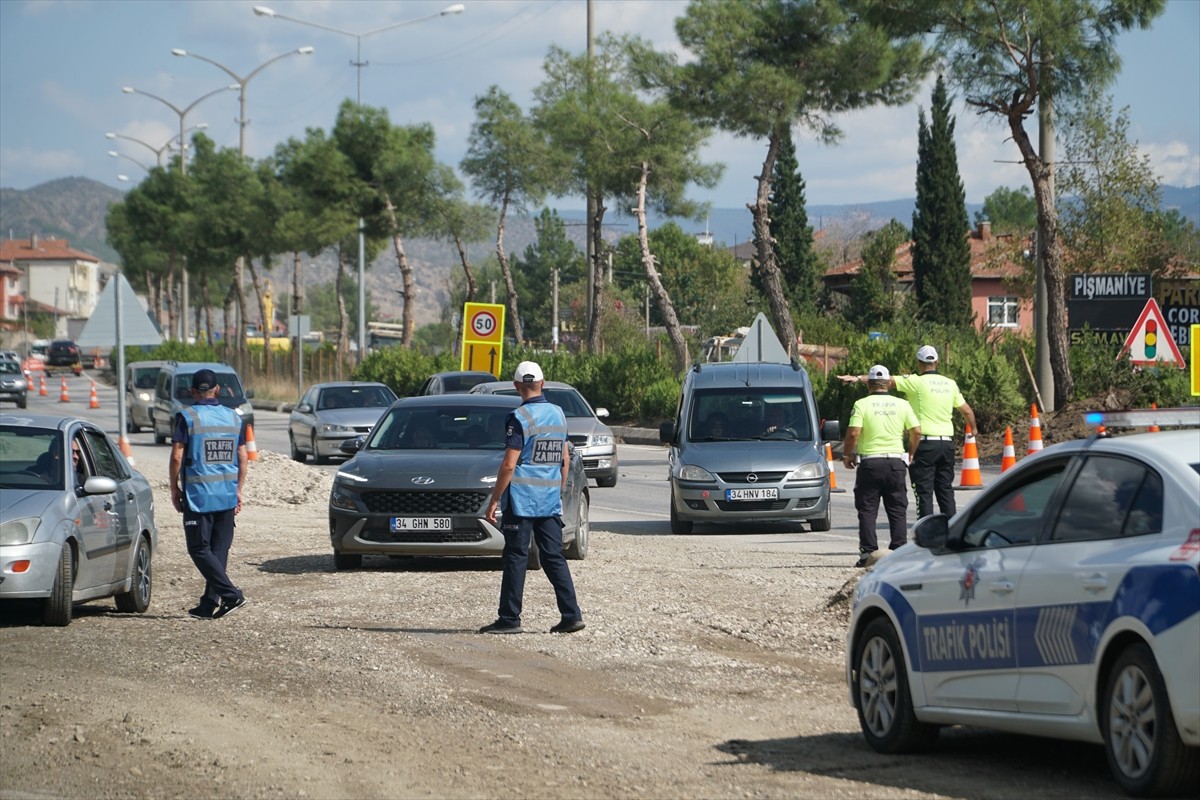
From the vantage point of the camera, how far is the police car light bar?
20.5 ft

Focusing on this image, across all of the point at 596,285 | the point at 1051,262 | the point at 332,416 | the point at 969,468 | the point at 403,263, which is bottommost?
the point at 969,468

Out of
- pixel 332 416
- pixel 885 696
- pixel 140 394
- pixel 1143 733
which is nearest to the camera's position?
pixel 1143 733

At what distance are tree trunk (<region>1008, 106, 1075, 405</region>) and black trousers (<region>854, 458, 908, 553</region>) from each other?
1579 centimetres

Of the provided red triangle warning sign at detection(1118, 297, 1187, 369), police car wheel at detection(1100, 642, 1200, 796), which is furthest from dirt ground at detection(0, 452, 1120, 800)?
red triangle warning sign at detection(1118, 297, 1187, 369)

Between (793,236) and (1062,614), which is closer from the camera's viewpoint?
(1062,614)

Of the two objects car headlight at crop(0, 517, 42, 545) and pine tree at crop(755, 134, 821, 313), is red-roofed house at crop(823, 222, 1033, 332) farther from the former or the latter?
car headlight at crop(0, 517, 42, 545)

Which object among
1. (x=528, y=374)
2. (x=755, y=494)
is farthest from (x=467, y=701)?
(x=755, y=494)

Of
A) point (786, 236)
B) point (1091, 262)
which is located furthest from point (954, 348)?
point (786, 236)

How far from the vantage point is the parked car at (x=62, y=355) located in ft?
326

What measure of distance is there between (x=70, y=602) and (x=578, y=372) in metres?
33.6

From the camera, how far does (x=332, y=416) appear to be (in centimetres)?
3166

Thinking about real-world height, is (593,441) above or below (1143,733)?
above

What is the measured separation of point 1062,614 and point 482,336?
109 feet

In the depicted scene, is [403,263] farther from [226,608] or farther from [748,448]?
[226,608]
